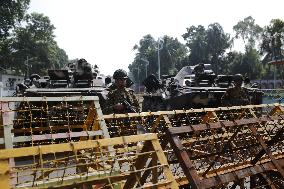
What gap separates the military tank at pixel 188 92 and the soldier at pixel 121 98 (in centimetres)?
507

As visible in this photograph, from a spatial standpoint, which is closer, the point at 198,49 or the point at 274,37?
the point at 274,37

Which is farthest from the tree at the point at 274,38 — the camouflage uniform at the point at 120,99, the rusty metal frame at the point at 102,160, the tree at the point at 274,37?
the rusty metal frame at the point at 102,160

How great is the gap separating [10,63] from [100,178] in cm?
6051

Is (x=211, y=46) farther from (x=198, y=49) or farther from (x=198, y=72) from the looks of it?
(x=198, y=72)

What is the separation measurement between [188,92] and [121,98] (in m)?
5.25

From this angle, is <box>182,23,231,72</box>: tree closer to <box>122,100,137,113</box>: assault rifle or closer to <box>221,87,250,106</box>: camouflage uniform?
<box>221,87,250,106</box>: camouflage uniform

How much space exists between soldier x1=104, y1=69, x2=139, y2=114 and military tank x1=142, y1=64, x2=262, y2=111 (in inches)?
200

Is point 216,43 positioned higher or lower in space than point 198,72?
higher

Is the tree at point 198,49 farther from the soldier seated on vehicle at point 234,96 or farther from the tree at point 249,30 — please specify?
the soldier seated on vehicle at point 234,96

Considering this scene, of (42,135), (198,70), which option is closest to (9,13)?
(198,70)

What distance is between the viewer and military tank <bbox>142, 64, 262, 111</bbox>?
40.4 ft

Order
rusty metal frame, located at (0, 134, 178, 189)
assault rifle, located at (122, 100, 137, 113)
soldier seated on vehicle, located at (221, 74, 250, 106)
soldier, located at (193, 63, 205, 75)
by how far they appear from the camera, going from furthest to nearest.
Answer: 1. soldier, located at (193, 63, 205, 75)
2. soldier seated on vehicle, located at (221, 74, 250, 106)
3. assault rifle, located at (122, 100, 137, 113)
4. rusty metal frame, located at (0, 134, 178, 189)

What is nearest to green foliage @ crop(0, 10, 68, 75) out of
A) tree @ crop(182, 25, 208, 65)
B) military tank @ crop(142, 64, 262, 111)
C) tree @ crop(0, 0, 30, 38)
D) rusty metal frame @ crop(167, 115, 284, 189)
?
tree @ crop(0, 0, 30, 38)

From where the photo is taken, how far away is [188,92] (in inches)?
481
